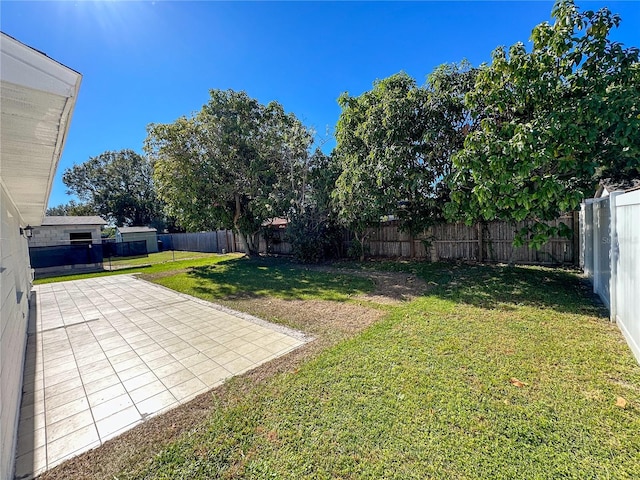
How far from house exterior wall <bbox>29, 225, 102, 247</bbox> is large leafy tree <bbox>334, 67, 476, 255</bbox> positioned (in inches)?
586

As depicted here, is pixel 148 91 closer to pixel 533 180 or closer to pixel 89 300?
pixel 89 300

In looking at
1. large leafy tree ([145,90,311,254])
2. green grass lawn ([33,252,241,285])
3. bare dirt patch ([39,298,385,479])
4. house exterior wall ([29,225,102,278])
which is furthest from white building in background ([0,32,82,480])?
house exterior wall ([29,225,102,278])

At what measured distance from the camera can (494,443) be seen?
6.31 ft

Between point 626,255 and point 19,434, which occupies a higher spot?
point 626,255

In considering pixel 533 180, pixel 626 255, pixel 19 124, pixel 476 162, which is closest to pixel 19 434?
pixel 19 124

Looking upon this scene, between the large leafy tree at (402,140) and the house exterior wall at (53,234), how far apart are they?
48.8 feet

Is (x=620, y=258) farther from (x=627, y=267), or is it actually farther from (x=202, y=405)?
(x=202, y=405)

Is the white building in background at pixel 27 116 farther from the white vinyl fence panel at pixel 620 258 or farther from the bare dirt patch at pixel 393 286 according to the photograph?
the bare dirt patch at pixel 393 286

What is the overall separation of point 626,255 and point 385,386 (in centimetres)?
343

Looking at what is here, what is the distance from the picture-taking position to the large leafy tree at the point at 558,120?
470cm

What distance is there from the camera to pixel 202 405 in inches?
102

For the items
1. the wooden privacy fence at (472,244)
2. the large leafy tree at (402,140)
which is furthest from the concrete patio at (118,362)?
the wooden privacy fence at (472,244)

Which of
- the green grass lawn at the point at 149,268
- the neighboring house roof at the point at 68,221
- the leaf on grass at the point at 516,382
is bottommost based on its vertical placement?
the leaf on grass at the point at 516,382

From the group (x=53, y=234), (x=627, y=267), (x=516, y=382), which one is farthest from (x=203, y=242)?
(x=627, y=267)
